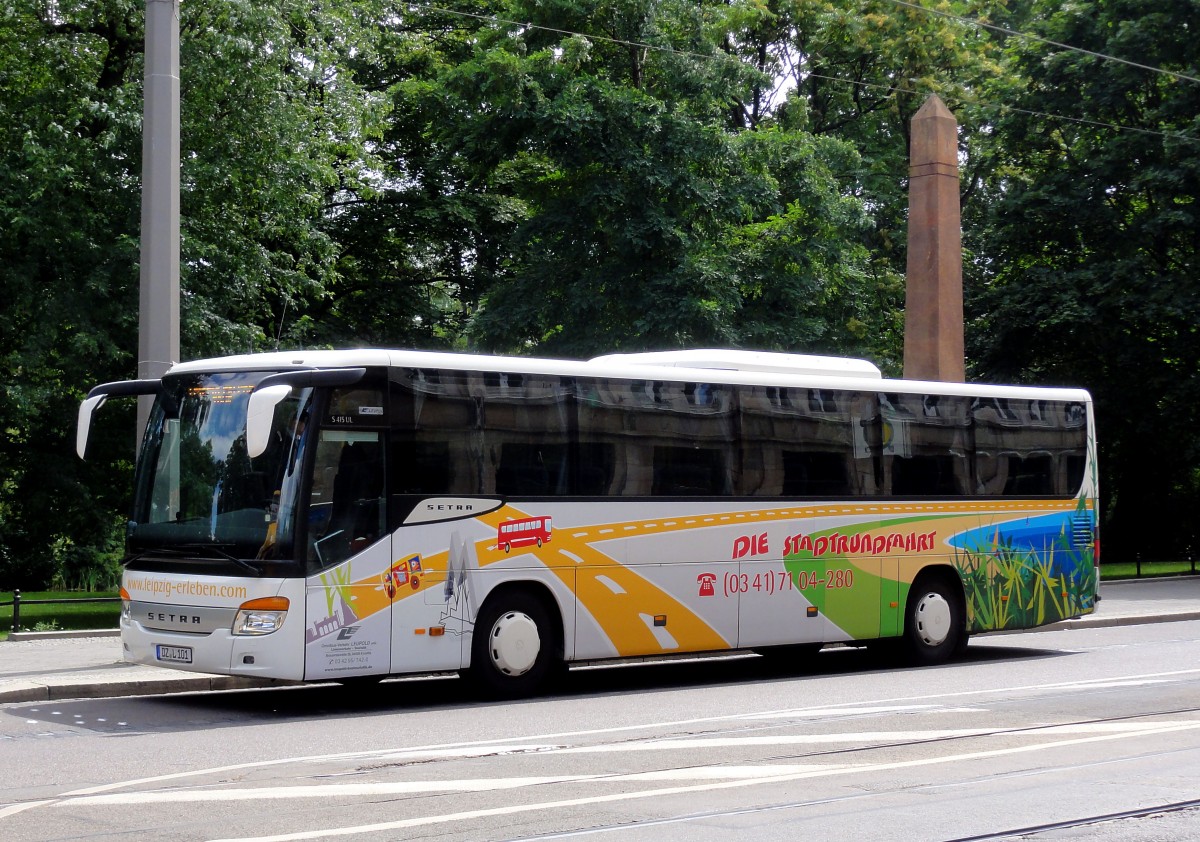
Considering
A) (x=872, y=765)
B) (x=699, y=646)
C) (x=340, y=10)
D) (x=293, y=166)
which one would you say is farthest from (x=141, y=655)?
(x=340, y=10)

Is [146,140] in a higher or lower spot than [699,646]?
higher

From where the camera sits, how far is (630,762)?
9.41 meters

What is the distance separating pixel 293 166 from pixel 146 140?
30.0 feet

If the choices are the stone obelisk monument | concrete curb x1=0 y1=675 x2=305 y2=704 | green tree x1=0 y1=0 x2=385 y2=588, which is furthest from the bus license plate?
the stone obelisk monument

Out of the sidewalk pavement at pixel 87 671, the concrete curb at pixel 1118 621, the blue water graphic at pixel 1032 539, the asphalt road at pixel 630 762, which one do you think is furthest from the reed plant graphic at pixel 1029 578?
the sidewalk pavement at pixel 87 671

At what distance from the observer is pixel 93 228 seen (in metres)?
23.0

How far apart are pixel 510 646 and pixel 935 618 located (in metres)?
5.90

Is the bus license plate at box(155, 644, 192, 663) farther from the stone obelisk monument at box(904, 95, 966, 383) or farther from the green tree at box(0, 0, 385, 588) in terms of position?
the stone obelisk monument at box(904, 95, 966, 383)

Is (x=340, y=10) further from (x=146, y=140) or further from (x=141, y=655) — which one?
(x=141, y=655)

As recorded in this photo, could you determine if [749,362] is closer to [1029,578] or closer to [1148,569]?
[1029,578]

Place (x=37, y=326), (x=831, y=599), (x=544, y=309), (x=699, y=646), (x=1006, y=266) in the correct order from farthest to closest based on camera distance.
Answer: (x=1006, y=266) < (x=544, y=309) < (x=37, y=326) < (x=831, y=599) < (x=699, y=646)

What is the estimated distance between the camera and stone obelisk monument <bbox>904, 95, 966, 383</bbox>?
2533 cm

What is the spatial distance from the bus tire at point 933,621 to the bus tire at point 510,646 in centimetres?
504

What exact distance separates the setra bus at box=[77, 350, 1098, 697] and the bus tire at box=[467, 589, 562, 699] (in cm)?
2
